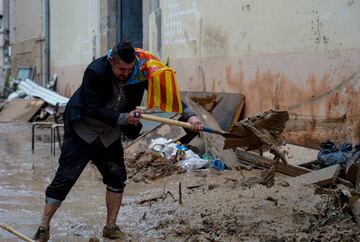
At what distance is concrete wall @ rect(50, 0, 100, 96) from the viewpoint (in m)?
16.3

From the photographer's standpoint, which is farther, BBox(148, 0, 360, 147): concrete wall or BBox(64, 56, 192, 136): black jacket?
BBox(148, 0, 360, 147): concrete wall

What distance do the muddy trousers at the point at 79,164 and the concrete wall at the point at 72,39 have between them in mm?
11815

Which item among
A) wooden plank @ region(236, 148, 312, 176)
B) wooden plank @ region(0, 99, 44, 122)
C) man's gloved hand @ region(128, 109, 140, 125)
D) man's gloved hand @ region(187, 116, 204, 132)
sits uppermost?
man's gloved hand @ region(128, 109, 140, 125)

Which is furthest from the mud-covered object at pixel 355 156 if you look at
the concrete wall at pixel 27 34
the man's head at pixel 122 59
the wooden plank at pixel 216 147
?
the concrete wall at pixel 27 34

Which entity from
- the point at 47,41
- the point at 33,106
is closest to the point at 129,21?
the point at 33,106

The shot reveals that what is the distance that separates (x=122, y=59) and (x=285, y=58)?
186 inches

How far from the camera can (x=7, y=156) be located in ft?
29.6

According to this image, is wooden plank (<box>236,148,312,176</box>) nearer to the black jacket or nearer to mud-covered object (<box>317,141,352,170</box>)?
mud-covered object (<box>317,141,352,170</box>)

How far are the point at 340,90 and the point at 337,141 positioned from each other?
670mm

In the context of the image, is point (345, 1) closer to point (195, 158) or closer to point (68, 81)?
point (195, 158)

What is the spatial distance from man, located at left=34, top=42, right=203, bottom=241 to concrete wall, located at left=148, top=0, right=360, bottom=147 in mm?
3353

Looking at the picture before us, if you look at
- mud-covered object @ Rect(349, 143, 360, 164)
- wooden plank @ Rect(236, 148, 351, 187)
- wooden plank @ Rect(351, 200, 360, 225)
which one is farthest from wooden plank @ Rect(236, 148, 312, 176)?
wooden plank @ Rect(351, 200, 360, 225)

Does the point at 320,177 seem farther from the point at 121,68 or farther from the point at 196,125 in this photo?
the point at 121,68

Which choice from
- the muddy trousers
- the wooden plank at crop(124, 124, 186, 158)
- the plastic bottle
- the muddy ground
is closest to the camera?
the muddy trousers
